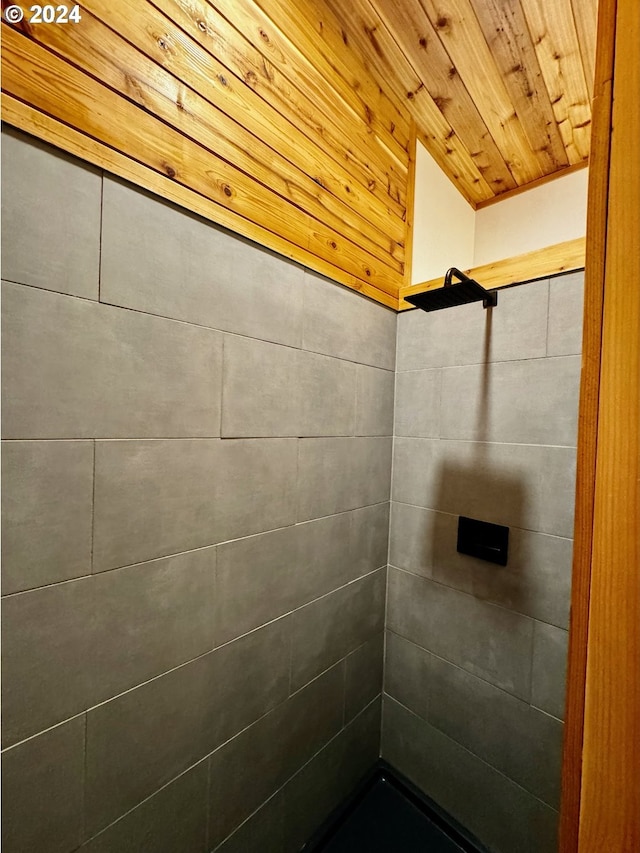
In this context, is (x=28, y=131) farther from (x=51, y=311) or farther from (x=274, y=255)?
(x=274, y=255)

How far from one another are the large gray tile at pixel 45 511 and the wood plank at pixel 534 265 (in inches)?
52.6

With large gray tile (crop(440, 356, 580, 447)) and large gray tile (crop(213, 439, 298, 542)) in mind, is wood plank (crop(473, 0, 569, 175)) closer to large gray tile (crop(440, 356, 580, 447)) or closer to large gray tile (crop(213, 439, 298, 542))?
large gray tile (crop(440, 356, 580, 447))

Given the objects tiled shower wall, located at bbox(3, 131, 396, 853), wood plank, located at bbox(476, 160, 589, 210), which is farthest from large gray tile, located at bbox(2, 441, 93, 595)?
wood plank, located at bbox(476, 160, 589, 210)

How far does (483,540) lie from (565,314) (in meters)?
0.81

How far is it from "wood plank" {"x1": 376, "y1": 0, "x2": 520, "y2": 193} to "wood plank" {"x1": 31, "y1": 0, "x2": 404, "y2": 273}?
62 centimetres

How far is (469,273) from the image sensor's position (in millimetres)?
1294

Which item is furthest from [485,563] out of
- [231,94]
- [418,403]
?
[231,94]

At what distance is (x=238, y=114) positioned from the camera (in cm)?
93

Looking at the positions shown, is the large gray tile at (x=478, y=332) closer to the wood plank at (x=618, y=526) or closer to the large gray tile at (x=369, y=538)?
the large gray tile at (x=369, y=538)

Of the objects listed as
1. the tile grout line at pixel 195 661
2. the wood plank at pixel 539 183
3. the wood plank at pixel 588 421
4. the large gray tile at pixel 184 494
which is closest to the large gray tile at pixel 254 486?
the large gray tile at pixel 184 494

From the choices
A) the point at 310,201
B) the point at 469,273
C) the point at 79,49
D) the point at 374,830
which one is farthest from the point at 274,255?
the point at 374,830

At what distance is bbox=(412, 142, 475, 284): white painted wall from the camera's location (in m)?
1.60

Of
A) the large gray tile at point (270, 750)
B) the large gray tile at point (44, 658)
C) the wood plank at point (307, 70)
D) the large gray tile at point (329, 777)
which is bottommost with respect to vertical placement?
the large gray tile at point (329, 777)

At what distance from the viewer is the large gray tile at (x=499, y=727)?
1.12 metres
